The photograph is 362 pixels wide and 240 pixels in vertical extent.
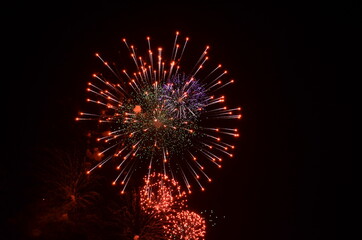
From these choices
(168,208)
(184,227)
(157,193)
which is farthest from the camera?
(168,208)

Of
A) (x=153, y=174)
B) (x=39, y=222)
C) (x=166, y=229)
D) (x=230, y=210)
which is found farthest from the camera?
(x=230, y=210)

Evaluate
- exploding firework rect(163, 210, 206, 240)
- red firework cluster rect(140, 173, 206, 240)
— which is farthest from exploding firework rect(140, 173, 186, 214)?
exploding firework rect(163, 210, 206, 240)

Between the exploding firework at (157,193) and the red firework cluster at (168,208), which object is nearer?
the exploding firework at (157,193)

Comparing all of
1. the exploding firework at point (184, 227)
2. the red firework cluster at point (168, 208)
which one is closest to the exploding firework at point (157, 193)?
the red firework cluster at point (168, 208)

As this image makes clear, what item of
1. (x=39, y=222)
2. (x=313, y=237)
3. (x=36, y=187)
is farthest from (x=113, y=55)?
(x=313, y=237)

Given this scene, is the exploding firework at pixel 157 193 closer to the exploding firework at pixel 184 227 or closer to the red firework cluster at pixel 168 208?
the red firework cluster at pixel 168 208

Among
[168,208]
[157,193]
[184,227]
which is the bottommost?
[184,227]

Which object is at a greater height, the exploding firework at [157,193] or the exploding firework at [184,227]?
the exploding firework at [157,193]

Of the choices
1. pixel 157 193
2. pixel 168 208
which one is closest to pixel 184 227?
pixel 168 208

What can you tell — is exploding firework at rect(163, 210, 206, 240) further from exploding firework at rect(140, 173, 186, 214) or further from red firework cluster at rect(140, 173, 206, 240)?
exploding firework at rect(140, 173, 186, 214)

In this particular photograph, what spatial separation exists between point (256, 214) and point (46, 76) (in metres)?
13.8

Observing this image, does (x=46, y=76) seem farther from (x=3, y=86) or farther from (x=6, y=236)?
(x=6, y=236)

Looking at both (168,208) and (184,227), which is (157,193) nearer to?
(168,208)

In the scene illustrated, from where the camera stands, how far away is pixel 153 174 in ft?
40.5
